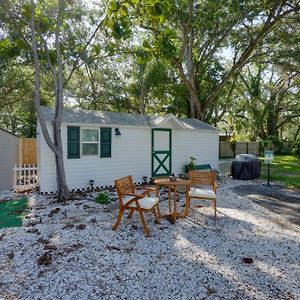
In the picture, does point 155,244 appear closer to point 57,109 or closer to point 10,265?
point 10,265

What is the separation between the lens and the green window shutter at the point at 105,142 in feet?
30.1

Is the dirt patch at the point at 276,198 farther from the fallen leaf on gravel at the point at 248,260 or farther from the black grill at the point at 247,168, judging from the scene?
the fallen leaf on gravel at the point at 248,260

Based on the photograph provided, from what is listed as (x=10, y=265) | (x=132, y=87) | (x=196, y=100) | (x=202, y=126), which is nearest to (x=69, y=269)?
(x=10, y=265)

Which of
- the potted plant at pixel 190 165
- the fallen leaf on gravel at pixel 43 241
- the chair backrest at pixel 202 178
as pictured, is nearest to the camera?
the fallen leaf on gravel at pixel 43 241

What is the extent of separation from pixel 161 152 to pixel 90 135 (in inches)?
125

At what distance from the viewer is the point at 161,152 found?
1074 centimetres

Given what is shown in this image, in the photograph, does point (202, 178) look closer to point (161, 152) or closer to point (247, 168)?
point (161, 152)

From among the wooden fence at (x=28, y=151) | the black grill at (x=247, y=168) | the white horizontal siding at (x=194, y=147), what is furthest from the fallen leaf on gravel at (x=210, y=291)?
the wooden fence at (x=28, y=151)

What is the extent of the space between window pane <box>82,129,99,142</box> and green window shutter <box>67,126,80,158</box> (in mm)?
233

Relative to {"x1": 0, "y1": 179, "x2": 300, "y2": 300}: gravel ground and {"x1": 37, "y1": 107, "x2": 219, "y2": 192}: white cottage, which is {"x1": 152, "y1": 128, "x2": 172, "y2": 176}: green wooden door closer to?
{"x1": 37, "y1": 107, "x2": 219, "y2": 192}: white cottage

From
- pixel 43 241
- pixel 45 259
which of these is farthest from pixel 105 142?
pixel 45 259

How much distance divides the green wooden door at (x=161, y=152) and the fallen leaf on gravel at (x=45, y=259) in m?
6.96

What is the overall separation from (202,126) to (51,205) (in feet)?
26.8

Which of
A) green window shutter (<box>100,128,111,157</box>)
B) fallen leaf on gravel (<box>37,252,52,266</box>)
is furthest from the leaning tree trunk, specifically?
fallen leaf on gravel (<box>37,252,52,266</box>)
